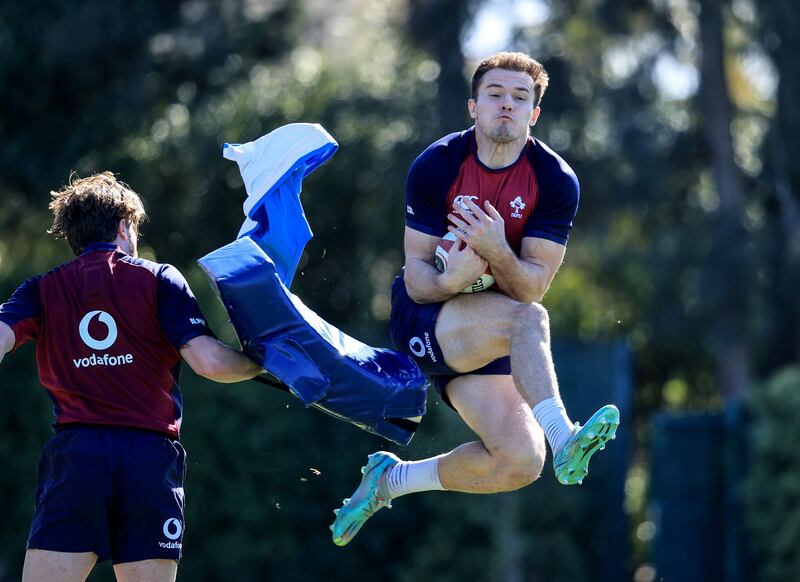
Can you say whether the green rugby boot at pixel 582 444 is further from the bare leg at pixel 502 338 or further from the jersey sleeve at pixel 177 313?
the jersey sleeve at pixel 177 313

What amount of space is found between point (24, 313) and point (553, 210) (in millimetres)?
2068

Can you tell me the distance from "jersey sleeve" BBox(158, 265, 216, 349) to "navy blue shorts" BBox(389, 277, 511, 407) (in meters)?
1.03

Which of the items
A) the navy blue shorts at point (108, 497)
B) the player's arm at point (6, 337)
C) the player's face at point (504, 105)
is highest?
the player's face at point (504, 105)

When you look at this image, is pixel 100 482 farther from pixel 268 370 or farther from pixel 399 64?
pixel 399 64

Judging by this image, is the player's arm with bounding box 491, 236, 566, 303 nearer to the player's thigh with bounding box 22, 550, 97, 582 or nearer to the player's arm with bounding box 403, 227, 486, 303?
the player's arm with bounding box 403, 227, 486, 303

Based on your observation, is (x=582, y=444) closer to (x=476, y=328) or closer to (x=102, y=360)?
(x=476, y=328)

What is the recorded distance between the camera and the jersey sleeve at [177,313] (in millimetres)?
4719

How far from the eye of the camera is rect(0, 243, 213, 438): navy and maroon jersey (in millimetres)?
4723

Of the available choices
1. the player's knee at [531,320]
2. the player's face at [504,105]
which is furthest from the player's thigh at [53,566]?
the player's face at [504,105]

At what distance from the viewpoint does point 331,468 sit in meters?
11.4

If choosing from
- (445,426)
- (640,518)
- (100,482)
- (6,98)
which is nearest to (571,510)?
(445,426)

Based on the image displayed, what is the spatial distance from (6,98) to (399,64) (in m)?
4.11

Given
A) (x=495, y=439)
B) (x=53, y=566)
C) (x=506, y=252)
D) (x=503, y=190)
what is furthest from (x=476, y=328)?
(x=53, y=566)

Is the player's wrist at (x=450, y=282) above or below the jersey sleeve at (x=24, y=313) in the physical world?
below
